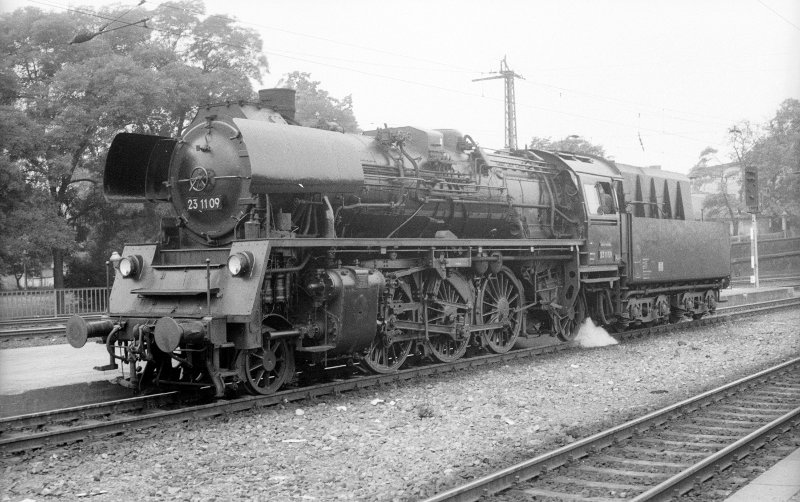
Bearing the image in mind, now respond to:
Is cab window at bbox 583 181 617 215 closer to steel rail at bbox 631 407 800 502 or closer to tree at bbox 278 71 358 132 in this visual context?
steel rail at bbox 631 407 800 502

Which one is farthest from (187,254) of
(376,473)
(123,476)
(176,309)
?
(376,473)

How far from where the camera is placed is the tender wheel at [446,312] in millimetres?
11656

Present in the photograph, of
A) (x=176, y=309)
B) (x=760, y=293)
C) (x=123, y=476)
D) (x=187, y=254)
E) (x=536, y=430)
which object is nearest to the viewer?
(x=123, y=476)

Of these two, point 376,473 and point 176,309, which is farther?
point 176,309

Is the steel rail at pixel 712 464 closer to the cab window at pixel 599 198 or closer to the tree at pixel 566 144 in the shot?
the cab window at pixel 599 198

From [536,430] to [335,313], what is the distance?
284 centimetres

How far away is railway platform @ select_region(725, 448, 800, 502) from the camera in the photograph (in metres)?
5.46

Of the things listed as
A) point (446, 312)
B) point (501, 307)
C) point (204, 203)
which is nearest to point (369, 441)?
point (204, 203)

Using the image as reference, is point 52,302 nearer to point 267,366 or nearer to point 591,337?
point 591,337

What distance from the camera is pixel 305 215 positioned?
32.7ft

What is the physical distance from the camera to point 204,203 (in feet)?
32.1

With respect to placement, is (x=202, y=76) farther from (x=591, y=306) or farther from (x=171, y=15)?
(x=591, y=306)

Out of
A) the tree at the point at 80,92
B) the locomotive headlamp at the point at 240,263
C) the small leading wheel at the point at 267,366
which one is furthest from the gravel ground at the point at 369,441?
the tree at the point at 80,92

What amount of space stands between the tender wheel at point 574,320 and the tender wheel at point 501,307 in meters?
1.41
